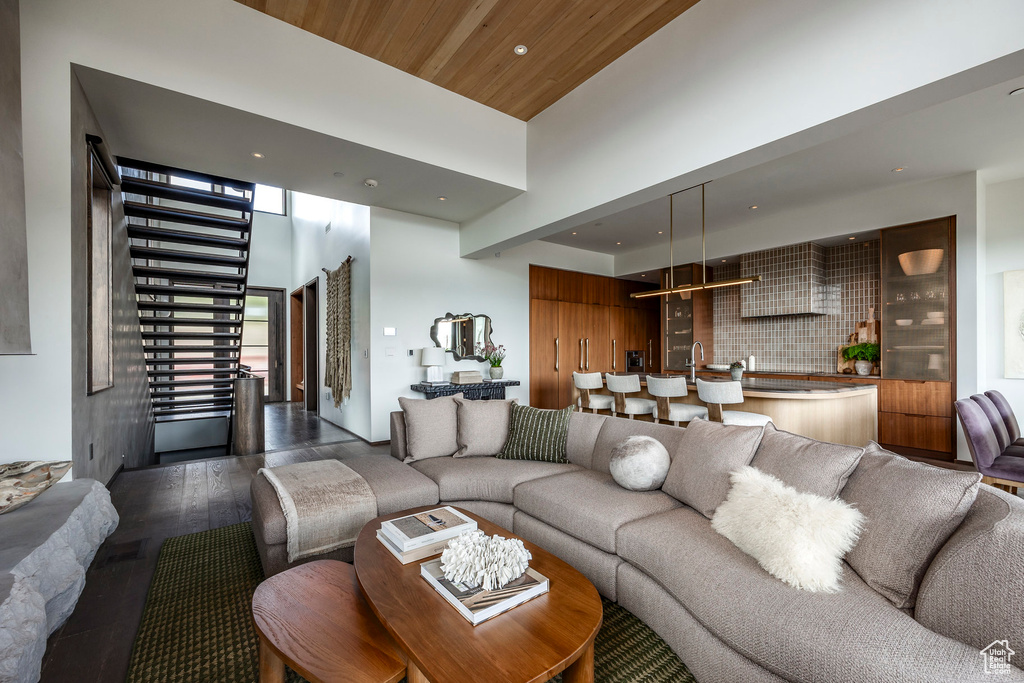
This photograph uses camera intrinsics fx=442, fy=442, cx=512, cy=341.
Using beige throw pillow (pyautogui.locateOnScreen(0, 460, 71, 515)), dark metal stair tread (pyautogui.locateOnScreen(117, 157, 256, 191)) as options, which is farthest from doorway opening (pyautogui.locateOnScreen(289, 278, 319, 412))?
beige throw pillow (pyautogui.locateOnScreen(0, 460, 71, 515))

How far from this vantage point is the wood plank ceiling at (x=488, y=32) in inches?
119

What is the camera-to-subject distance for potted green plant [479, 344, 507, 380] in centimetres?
594

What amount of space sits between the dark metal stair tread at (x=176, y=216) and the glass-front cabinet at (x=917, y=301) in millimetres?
7016

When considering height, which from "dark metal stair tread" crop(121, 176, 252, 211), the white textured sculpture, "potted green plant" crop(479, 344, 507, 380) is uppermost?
"dark metal stair tread" crop(121, 176, 252, 211)

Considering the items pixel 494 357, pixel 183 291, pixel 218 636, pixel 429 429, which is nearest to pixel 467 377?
pixel 494 357

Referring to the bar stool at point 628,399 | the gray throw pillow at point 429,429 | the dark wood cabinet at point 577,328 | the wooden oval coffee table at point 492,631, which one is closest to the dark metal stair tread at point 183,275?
the gray throw pillow at point 429,429

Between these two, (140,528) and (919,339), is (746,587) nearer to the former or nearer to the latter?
(140,528)

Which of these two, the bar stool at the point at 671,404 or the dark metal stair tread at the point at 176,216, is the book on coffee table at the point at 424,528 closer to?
the bar stool at the point at 671,404

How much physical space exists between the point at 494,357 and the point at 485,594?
4692 millimetres

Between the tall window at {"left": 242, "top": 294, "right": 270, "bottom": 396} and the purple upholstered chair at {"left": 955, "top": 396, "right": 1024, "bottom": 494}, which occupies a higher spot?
the tall window at {"left": 242, "top": 294, "right": 270, "bottom": 396}

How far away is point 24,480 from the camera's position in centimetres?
198

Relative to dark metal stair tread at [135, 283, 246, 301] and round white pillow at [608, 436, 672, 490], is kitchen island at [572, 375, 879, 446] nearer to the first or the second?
round white pillow at [608, 436, 672, 490]

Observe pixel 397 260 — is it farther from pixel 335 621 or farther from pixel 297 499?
pixel 335 621

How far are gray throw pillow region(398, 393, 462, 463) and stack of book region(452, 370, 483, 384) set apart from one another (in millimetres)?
2193
